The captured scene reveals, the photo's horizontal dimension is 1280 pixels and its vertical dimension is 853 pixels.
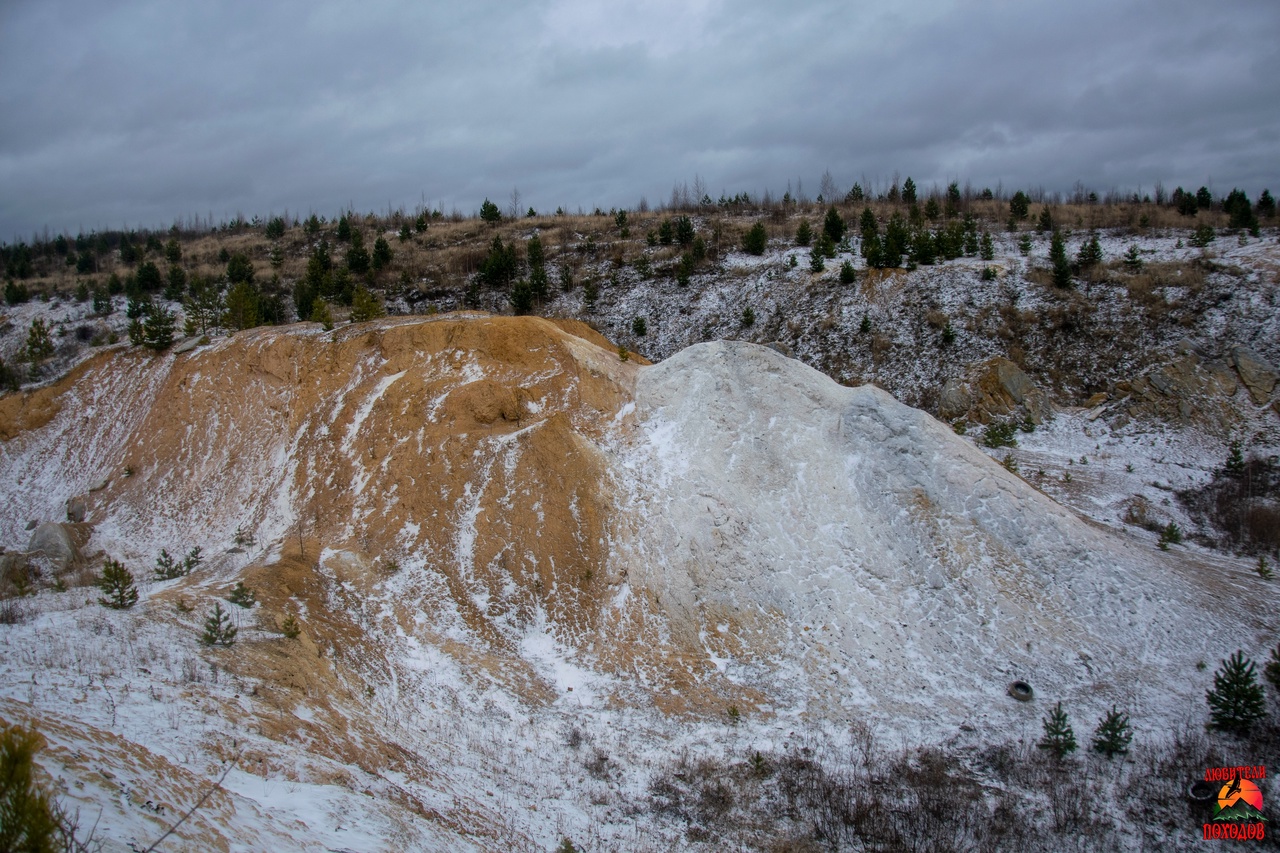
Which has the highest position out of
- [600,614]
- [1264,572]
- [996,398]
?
[996,398]

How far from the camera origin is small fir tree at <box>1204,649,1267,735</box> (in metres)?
11.2

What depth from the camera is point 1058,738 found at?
11.2 m

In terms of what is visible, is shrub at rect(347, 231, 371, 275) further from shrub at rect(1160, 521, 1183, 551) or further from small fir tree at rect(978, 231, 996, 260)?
shrub at rect(1160, 521, 1183, 551)

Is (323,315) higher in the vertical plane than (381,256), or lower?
lower

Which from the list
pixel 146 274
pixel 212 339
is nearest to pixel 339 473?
pixel 212 339

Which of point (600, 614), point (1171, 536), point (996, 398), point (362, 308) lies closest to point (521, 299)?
point (362, 308)

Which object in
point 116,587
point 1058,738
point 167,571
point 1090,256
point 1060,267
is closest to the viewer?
point 1058,738

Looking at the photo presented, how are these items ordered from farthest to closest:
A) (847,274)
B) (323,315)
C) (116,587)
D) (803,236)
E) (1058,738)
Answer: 1. (803,236)
2. (847,274)
3. (323,315)
4. (116,587)
5. (1058,738)

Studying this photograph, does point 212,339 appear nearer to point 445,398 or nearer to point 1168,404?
point 445,398

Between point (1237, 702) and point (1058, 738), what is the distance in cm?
326

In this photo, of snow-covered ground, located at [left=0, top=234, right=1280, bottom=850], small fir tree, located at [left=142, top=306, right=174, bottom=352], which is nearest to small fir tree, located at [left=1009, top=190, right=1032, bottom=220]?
snow-covered ground, located at [left=0, top=234, right=1280, bottom=850]

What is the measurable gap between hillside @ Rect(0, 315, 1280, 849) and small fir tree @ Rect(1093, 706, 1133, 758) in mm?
1010

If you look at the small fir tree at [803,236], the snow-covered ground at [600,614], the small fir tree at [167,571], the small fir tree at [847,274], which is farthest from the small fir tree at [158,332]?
the small fir tree at [803,236]

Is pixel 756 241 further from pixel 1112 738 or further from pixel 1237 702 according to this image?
pixel 1112 738
